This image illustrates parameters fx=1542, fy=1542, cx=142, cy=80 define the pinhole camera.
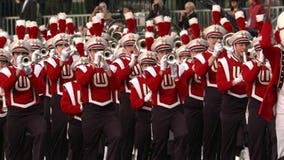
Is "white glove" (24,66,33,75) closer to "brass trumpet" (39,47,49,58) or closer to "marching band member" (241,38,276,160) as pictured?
"brass trumpet" (39,47,49,58)

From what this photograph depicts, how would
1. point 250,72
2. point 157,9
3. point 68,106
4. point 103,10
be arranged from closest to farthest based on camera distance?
point 250,72 < point 68,106 < point 157,9 < point 103,10

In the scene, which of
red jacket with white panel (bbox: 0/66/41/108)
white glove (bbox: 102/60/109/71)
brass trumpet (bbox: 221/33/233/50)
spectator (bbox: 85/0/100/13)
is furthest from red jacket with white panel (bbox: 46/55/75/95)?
spectator (bbox: 85/0/100/13)

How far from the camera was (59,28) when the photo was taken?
24.3 meters

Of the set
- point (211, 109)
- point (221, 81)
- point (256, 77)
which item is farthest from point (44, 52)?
point (256, 77)

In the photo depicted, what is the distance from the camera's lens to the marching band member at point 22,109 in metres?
20.4

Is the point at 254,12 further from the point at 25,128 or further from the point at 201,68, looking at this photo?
the point at 25,128

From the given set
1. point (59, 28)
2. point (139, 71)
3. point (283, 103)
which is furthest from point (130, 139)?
point (283, 103)

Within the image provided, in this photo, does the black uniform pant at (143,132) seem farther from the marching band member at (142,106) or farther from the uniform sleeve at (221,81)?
the uniform sleeve at (221,81)

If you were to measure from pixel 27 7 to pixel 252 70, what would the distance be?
11.2 meters

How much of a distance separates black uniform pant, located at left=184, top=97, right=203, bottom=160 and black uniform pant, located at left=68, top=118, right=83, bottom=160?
156 cm

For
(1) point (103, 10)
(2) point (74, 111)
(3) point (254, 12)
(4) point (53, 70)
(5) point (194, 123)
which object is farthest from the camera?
(1) point (103, 10)

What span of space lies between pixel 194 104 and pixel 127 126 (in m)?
1.01

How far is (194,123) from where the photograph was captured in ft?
71.8

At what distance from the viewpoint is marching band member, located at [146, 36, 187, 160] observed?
20266mm
